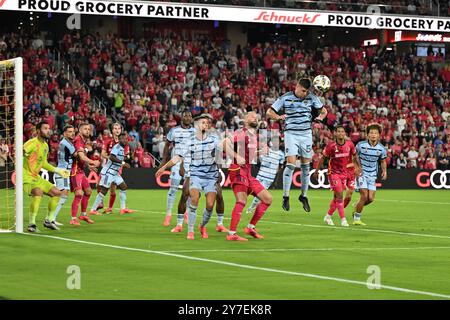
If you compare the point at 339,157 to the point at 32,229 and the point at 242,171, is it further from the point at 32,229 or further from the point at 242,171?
the point at 32,229

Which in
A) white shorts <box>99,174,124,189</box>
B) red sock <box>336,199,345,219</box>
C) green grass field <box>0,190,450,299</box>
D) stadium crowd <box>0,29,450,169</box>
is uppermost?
stadium crowd <box>0,29,450,169</box>

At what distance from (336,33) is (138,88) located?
1545cm

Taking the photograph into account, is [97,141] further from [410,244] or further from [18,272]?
[18,272]

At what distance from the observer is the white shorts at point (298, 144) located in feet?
62.5

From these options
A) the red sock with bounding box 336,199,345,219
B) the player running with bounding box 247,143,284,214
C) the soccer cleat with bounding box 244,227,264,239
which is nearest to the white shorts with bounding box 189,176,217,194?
the soccer cleat with bounding box 244,227,264,239

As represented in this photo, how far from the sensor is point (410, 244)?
54.8 feet

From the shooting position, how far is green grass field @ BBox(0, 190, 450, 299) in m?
10.9

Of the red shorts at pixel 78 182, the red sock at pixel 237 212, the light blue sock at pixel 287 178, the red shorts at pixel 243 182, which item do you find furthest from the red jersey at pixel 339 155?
the red shorts at pixel 78 182

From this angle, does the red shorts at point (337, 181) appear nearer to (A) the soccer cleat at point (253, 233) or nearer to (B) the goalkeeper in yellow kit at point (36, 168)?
(A) the soccer cleat at point (253, 233)

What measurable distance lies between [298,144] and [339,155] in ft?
7.17

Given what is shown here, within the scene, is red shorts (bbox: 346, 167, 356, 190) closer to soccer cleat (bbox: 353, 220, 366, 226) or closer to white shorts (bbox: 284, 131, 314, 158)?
soccer cleat (bbox: 353, 220, 366, 226)

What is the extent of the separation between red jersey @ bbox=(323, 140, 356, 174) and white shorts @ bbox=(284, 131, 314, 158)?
75.4 inches

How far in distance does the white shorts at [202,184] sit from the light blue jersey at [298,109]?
116 inches

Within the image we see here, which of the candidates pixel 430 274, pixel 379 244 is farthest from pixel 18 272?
pixel 379 244
